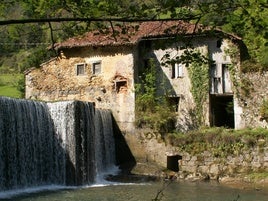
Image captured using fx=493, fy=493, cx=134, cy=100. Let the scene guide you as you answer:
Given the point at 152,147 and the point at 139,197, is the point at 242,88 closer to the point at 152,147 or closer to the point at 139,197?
the point at 152,147

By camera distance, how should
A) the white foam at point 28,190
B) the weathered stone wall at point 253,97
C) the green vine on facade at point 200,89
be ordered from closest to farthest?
1. the white foam at point 28,190
2. the weathered stone wall at point 253,97
3. the green vine on facade at point 200,89

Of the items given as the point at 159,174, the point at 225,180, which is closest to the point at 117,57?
the point at 159,174

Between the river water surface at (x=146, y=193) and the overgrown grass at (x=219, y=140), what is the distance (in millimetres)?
2373

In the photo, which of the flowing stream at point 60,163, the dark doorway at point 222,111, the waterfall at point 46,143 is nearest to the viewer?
the flowing stream at point 60,163

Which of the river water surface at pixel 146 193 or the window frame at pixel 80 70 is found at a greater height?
the window frame at pixel 80 70

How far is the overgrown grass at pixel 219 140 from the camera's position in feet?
66.6

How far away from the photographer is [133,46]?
918 inches

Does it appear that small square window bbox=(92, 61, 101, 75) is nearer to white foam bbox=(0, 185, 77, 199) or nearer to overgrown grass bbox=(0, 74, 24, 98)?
white foam bbox=(0, 185, 77, 199)

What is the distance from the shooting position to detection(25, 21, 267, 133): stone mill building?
2286 centimetres

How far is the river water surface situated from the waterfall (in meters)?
1.29

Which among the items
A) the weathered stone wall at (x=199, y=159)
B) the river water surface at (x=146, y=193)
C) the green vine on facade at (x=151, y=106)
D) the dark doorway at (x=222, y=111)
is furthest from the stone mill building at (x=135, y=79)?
the river water surface at (x=146, y=193)

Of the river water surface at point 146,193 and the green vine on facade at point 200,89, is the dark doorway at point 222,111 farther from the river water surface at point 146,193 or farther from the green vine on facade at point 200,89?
the river water surface at point 146,193

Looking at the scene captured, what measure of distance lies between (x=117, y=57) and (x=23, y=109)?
7196 mm

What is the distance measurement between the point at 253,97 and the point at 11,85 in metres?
25.9
